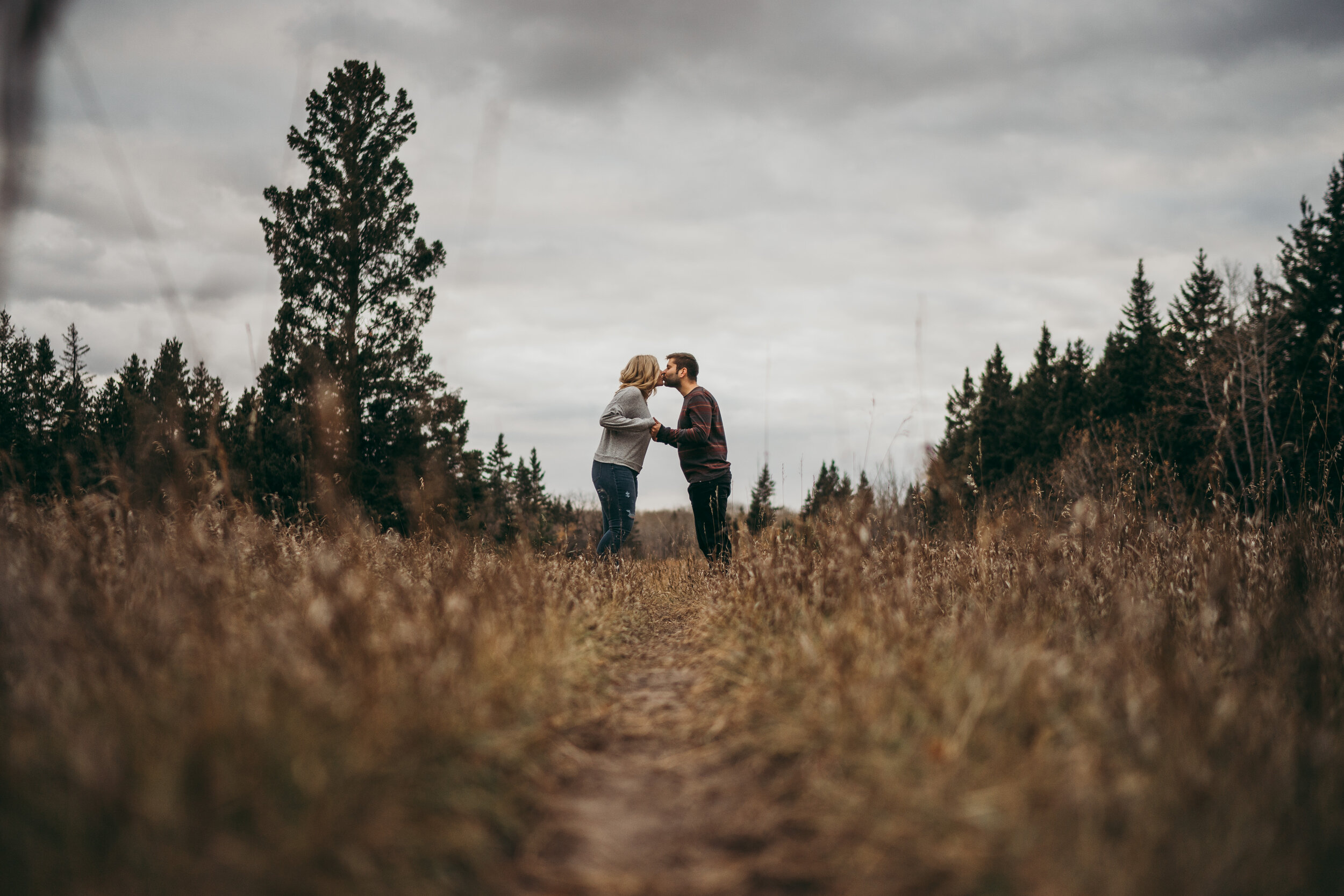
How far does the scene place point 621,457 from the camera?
6164 millimetres

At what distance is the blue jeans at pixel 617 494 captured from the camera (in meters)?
6.13

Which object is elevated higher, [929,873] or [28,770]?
[28,770]

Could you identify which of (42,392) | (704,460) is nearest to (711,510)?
(704,460)

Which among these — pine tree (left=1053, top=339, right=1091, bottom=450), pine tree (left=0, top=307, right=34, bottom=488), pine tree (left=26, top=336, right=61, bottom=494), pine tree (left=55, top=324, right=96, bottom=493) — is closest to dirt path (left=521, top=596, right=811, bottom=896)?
pine tree (left=55, top=324, right=96, bottom=493)

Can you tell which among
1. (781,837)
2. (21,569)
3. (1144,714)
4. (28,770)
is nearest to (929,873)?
(781,837)

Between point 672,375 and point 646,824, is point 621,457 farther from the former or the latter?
point 646,824

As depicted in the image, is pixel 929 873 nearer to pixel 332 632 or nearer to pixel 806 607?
pixel 332 632

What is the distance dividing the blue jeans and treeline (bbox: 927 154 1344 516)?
252 centimetres

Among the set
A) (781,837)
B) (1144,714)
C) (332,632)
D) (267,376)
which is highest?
(267,376)

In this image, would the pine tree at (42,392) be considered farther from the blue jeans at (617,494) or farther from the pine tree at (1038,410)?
the pine tree at (1038,410)

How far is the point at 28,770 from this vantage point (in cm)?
143

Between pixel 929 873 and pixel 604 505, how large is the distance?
4.85 metres

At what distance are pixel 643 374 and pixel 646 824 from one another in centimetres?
490

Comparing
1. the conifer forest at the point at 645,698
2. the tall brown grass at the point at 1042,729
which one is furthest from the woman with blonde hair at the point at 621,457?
the tall brown grass at the point at 1042,729
